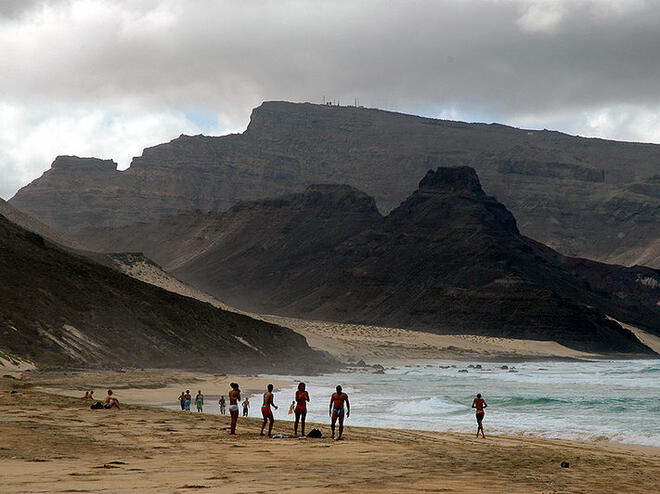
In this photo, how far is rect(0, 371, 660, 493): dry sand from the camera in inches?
663

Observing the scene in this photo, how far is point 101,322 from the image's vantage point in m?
66.2

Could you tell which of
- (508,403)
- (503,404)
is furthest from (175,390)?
(508,403)

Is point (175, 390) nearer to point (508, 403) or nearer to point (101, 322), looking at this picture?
point (101, 322)

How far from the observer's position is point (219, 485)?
16438mm

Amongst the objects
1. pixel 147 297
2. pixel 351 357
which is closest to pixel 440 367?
pixel 351 357

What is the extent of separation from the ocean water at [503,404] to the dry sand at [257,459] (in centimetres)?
761

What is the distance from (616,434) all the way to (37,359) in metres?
33.7

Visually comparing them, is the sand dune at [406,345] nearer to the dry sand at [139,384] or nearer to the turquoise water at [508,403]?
the turquoise water at [508,403]

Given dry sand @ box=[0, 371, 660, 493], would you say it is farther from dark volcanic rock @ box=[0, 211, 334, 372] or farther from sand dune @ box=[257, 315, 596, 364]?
sand dune @ box=[257, 315, 596, 364]

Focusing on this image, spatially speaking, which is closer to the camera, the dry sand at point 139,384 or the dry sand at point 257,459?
the dry sand at point 257,459

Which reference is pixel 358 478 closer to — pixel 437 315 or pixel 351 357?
pixel 351 357

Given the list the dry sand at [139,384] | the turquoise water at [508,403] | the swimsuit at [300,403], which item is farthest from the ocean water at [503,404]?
the swimsuit at [300,403]

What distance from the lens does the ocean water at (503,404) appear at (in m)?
38.2

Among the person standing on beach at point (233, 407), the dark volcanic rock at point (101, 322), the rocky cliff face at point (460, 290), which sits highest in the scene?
the rocky cliff face at point (460, 290)
